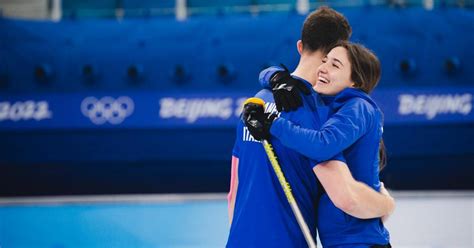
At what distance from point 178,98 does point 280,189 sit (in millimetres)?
7887

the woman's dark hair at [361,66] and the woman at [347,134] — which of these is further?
the woman's dark hair at [361,66]

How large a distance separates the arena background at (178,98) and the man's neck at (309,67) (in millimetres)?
7257

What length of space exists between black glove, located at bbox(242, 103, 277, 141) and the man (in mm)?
37

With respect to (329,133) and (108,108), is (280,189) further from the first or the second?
(108,108)

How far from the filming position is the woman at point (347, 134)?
2529 millimetres

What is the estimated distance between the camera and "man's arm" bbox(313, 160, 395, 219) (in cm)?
251

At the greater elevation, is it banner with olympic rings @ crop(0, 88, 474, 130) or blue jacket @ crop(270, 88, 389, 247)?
blue jacket @ crop(270, 88, 389, 247)

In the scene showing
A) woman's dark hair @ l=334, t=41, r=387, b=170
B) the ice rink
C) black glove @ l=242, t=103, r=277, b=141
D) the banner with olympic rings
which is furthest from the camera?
the banner with olympic rings

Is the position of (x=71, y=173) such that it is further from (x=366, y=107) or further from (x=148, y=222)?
(x=366, y=107)

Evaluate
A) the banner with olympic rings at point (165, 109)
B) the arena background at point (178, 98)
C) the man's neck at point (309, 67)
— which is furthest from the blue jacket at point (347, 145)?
the banner with olympic rings at point (165, 109)

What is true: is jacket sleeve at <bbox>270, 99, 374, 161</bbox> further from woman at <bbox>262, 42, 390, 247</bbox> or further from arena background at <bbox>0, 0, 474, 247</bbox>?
arena background at <bbox>0, 0, 474, 247</bbox>

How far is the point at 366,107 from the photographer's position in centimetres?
265

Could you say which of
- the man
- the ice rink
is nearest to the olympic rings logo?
the ice rink

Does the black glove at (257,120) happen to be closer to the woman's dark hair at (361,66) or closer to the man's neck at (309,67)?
the man's neck at (309,67)
